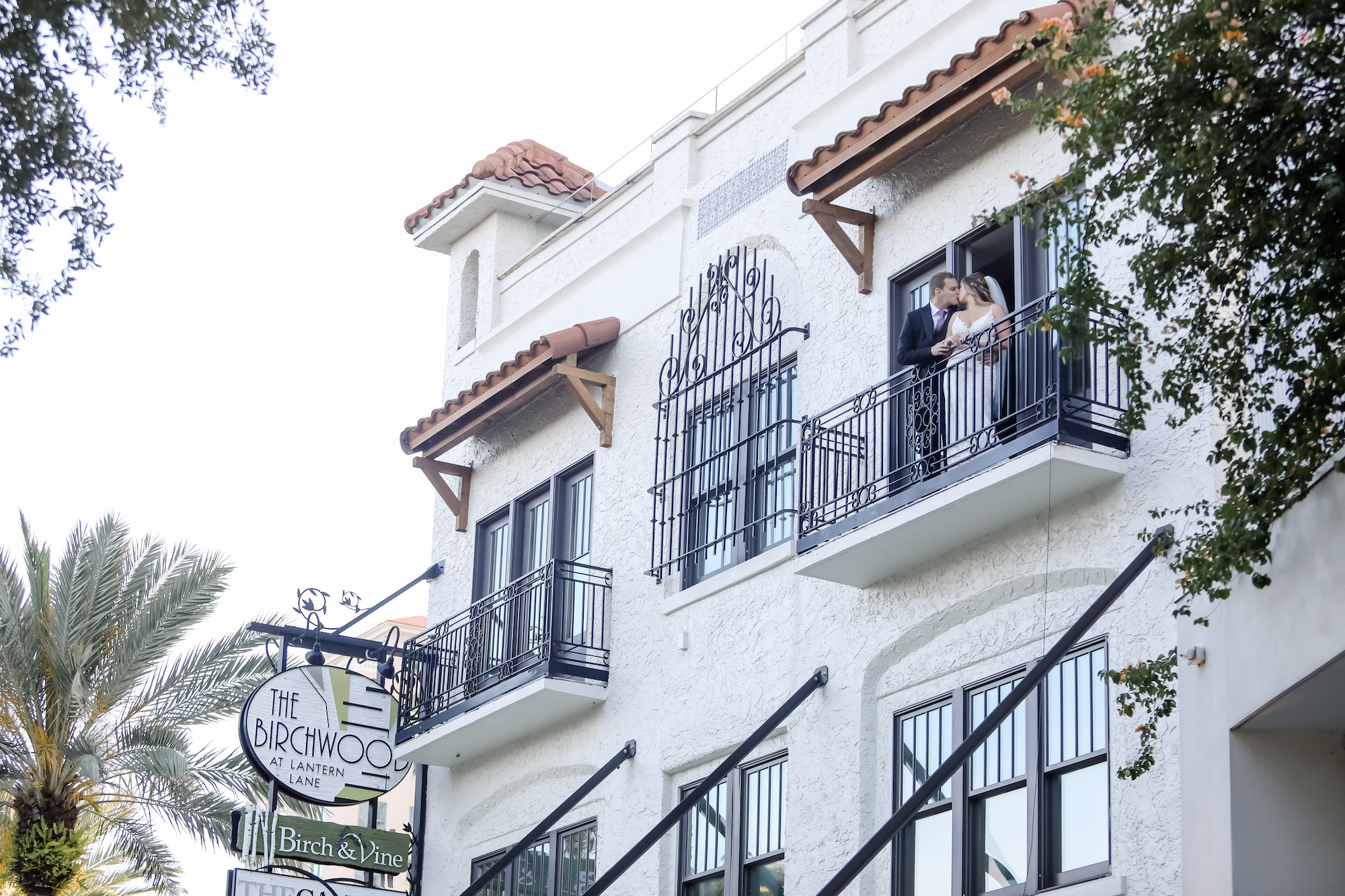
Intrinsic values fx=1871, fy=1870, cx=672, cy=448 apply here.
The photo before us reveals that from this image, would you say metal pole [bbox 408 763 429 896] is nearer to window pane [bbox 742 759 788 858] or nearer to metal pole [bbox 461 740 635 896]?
metal pole [bbox 461 740 635 896]

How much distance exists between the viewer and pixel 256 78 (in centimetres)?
962

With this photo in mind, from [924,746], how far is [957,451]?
2.03 m

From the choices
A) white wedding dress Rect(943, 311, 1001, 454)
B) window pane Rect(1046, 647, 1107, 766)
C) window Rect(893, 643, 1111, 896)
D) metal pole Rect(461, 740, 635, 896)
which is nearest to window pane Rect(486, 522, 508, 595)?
metal pole Rect(461, 740, 635, 896)

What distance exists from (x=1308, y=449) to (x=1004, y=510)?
4024 mm

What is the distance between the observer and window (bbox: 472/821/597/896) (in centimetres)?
1608

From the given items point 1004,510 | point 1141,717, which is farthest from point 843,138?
point 1141,717

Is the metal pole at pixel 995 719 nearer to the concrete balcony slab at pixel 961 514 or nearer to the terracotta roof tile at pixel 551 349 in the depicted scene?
the concrete balcony slab at pixel 961 514

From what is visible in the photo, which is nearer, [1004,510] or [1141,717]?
[1141,717]

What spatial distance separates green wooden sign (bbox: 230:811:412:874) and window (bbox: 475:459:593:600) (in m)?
2.57

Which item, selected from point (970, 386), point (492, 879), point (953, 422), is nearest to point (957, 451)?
point (953, 422)

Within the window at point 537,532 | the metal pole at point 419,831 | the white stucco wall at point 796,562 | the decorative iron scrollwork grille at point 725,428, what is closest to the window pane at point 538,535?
the window at point 537,532

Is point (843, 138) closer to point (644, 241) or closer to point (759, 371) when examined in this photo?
point (759, 371)

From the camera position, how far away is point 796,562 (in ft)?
46.7

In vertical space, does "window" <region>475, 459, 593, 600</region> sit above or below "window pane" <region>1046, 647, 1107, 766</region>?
above
